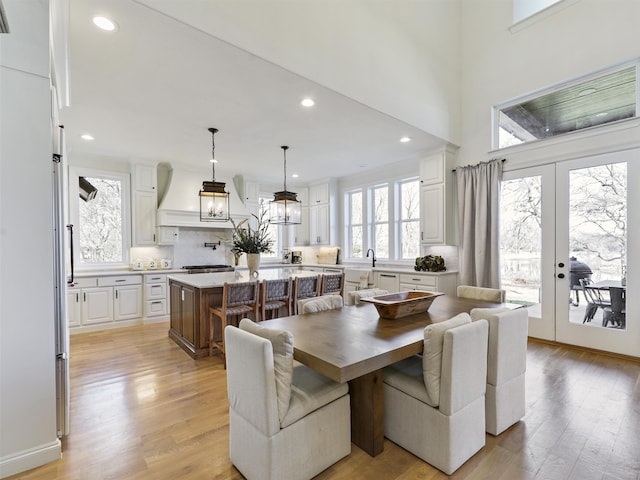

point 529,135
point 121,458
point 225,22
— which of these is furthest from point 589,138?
point 121,458

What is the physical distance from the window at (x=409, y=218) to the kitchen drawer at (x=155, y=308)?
4490 mm

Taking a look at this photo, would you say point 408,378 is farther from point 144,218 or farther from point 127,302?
point 144,218

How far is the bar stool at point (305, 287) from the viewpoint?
4.15 meters

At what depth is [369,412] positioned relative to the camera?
196 cm

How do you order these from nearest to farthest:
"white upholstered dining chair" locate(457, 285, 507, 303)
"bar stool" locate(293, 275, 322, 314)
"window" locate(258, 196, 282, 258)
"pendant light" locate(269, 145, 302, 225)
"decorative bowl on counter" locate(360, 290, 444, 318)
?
"decorative bowl on counter" locate(360, 290, 444, 318) < "white upholstered dining chair" locate(457, 285, 507, 303) < "bar stool" locate(293, 275, 322, 314) < "pendant light" locate(269, 145, 302, 225) < "window" locate(258, 196, 282, 258)

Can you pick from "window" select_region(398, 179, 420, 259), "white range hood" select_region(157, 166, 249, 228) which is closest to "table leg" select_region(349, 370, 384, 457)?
"window" select_region(398, 179, 420, 259)

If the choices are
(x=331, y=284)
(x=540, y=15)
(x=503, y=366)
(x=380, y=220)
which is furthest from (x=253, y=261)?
(x=540, y=15)

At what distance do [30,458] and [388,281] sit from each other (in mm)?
4686

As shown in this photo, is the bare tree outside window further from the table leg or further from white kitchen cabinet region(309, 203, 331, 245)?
the table leg

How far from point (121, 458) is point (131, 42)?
115 inches

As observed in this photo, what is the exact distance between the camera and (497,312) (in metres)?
2.13

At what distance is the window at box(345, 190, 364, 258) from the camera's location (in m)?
7.06

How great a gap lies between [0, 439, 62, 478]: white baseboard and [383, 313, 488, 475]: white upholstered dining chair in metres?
2.08

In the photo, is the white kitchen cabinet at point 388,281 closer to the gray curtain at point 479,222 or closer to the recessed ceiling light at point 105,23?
the gray curtain at point 479,222
